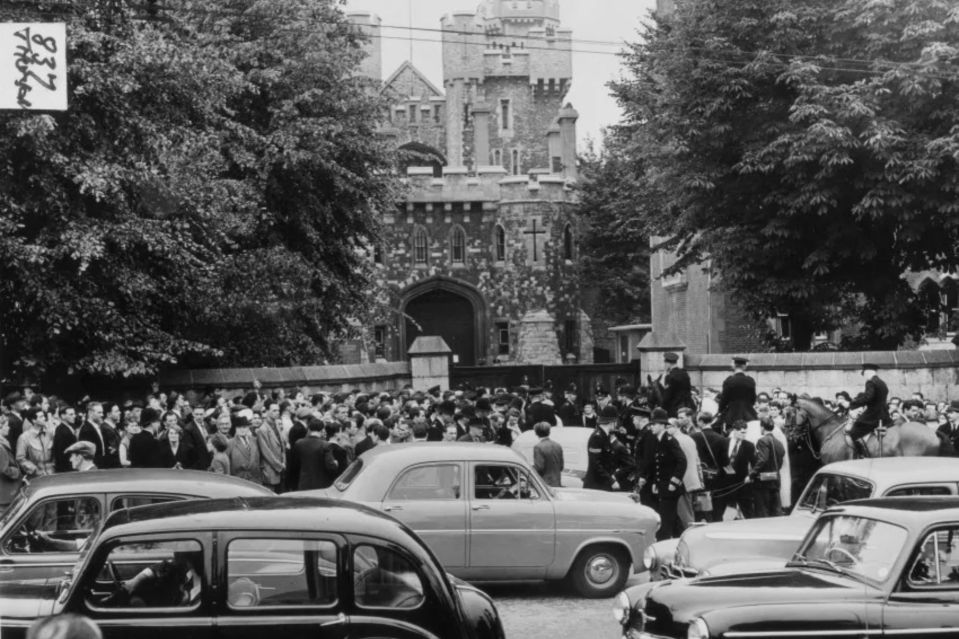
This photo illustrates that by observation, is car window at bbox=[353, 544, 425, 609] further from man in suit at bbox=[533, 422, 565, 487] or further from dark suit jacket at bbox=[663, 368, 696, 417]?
dark suit jacket at bbox=[663, 368, 696, 417]

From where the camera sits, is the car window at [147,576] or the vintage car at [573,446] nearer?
the car window at [147,576]

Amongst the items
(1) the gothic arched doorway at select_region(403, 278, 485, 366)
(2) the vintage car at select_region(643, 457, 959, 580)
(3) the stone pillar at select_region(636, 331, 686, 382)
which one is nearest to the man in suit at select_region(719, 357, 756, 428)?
(2) the vintage car at select_region(643, 457, 959, 580)

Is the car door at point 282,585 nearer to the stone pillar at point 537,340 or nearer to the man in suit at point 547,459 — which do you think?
the man in suit at point 547,459

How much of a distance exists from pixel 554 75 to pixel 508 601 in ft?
242

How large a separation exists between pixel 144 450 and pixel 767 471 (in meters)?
7.23

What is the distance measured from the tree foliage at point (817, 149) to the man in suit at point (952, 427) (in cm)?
1058

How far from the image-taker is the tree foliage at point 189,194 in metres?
24.1

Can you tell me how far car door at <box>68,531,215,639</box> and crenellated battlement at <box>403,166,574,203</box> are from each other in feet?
185

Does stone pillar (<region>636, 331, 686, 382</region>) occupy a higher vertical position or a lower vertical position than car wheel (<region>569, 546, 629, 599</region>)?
higher

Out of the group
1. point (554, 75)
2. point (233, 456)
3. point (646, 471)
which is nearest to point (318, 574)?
point (646, 471)

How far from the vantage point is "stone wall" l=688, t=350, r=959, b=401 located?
28188 mm

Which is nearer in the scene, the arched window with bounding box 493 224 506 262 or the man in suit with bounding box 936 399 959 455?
the man in suit with bounding box 936 399 959 455

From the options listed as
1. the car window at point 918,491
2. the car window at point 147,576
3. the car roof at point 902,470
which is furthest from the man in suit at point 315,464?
the car window at point 147,576

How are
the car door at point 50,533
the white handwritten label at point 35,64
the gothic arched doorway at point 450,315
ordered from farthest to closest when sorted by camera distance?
the gothic arched doorway at point 450,315
the car door at point 50,533
the white handwritten label at point 35,64
